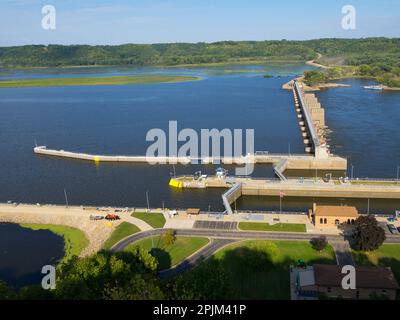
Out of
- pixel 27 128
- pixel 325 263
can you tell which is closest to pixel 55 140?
pixel 27 128

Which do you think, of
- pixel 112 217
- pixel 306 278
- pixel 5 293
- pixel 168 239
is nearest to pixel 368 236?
pixel 306 278

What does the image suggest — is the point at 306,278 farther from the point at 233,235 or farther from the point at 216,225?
the point at 216,225

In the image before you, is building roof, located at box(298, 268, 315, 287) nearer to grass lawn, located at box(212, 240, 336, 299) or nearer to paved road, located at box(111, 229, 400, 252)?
grass lawn, located at box(212, 240, 336, 299)

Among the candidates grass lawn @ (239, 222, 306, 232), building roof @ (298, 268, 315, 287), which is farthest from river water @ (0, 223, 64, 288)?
building roof @ (298, 268, 315, 287)

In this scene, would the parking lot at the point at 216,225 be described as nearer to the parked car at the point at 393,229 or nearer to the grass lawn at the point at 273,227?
the grass lawn at the point at 273,227

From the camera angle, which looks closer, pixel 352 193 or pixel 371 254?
pixel 371 254
